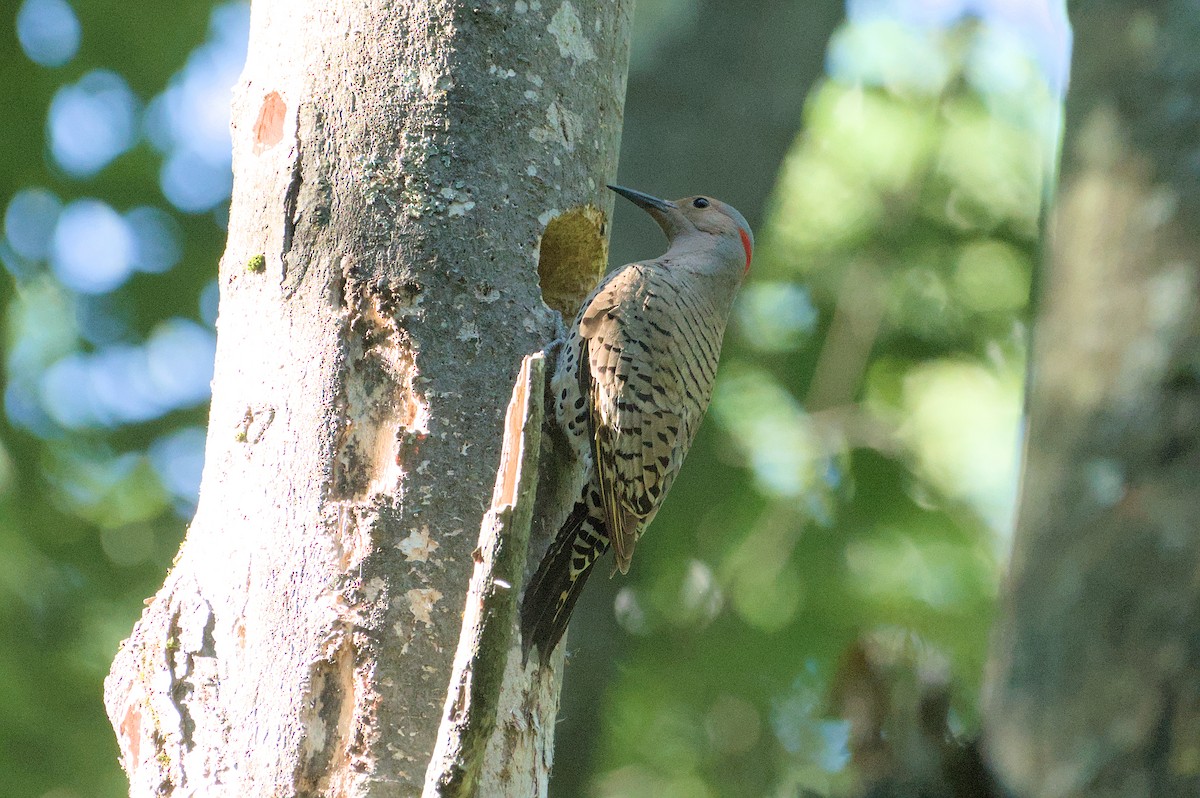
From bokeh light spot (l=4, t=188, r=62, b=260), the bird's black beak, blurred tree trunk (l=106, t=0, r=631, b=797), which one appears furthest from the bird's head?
bokeh light spot (l=4, t=188, r=62, b=260)

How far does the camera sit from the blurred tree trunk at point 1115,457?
4.60ft

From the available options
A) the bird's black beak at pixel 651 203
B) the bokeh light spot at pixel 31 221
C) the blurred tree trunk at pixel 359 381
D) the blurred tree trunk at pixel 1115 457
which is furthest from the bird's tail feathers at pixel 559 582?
the bokeh light spot at pixel 31 221

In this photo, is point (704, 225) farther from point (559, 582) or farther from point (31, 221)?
point (31, 221)

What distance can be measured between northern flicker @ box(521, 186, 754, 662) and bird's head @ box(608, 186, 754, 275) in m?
0.29

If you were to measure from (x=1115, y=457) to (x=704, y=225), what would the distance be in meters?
3.38

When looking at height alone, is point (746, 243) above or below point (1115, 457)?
below

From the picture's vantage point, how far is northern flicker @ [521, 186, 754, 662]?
3.30 m

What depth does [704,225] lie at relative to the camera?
4.85 m

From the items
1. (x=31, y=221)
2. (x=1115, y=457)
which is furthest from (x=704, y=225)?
(x=31, y=221)

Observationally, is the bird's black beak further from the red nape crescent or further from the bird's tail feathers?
the bird's tail feathers

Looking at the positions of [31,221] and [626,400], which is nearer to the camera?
[626,400]

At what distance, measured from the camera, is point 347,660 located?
257cm

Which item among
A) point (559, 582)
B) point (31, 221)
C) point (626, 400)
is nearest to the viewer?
point (559, 582)

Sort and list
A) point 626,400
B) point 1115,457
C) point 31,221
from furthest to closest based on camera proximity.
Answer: point 31,221 → point 626,400 → point 1115,457
